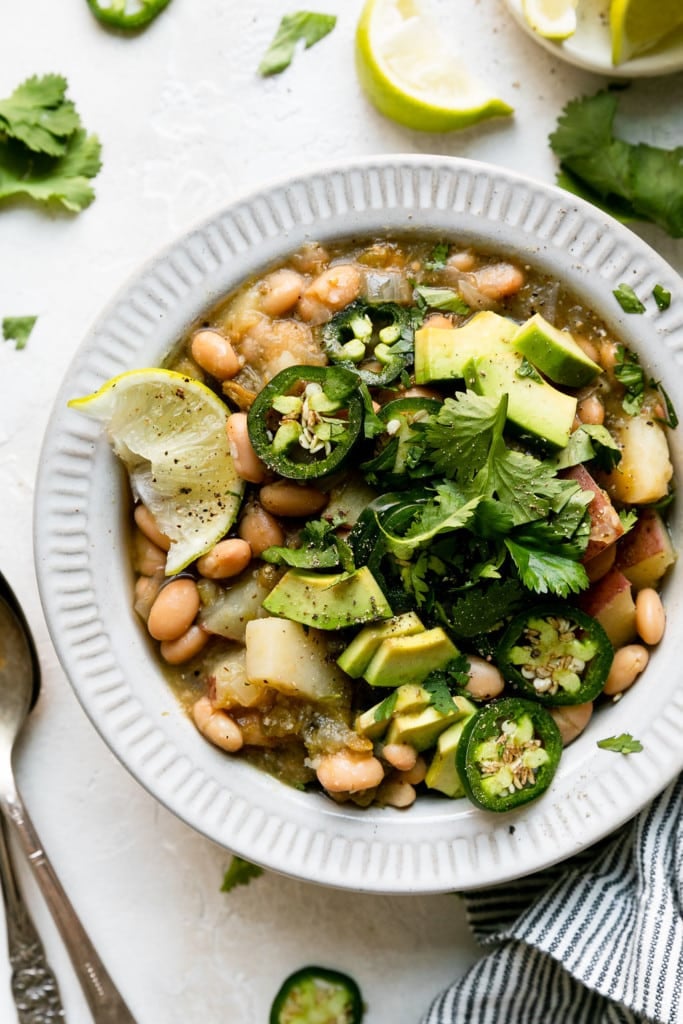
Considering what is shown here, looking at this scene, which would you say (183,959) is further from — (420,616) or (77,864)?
(420,616)

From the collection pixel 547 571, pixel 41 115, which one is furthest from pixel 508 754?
pixel 41 115

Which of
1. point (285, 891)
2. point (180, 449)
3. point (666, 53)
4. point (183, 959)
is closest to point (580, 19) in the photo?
point (666, 53)

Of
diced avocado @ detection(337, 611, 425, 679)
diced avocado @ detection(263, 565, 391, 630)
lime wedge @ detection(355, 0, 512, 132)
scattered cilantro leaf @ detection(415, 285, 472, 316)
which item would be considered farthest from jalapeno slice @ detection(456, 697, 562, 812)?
lime wedge @ detection(355, 0, 512, 132)

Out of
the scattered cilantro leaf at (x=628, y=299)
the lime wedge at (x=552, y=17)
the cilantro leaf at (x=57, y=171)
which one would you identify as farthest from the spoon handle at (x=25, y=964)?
the lime wedge at (x=552, y=17)

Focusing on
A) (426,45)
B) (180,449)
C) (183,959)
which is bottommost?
(183,959)

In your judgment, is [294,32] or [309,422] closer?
[309,422]

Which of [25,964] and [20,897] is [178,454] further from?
[25,964]

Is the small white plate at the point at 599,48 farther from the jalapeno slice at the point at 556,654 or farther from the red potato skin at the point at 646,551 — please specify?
the jalapeno slice at the point at 556,654
